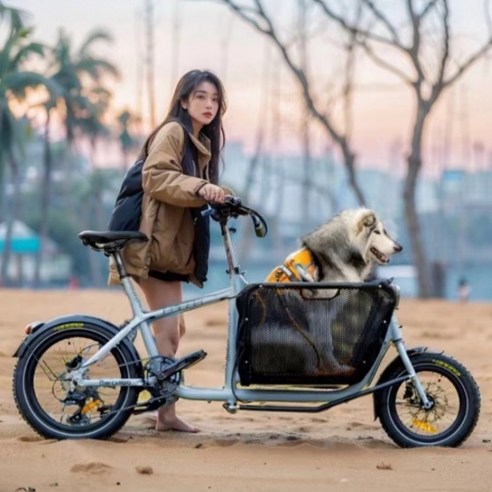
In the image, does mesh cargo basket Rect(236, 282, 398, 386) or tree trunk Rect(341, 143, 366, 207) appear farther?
tree trunk Rect(341, 143, 366, 207)

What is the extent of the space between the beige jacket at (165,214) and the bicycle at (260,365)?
86 millimetres

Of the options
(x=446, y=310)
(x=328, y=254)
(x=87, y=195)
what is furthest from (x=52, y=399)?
(x=87, y=195)

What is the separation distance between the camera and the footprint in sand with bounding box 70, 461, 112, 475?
592 cm

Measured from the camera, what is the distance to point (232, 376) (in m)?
6.68

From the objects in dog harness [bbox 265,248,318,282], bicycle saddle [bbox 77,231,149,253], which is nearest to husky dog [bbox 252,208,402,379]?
dog harness [bbox 265,248,318,282]

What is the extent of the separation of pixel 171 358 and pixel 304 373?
0.66 m

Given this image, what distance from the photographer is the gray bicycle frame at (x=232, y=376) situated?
6656mm

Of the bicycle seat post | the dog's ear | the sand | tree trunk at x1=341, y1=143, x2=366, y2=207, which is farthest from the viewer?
tree trunk at x1=341, y1=143, x2=366, y2=207

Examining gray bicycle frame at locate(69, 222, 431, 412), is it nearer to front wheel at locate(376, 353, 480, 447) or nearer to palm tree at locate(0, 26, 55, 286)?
front wheel at locate(376, 353, 480, 447)

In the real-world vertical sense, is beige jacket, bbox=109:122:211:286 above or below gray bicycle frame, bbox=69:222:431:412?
Result: above

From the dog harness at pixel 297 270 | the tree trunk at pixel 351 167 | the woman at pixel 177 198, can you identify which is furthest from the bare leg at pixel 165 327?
the tree trunk at pixel 351 167

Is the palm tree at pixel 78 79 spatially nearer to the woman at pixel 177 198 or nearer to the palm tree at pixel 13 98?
the palm tree at pixel 13 98

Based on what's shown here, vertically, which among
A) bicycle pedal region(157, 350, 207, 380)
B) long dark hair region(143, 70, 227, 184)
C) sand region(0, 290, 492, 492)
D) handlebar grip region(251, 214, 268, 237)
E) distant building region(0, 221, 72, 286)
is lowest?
distant building region(0, 221, 72, 286)

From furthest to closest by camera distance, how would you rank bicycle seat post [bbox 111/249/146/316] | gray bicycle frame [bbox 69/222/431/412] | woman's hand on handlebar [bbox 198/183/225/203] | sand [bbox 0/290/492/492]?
1. bicycle seat post [bbox 111/249/146/316]
2. gray bicycle frame [bbox 69/222/431/412]
3. woman's hand on handlebar [bbox 198/183/225/203]
4. sand [bbox 0/290/492/492]
